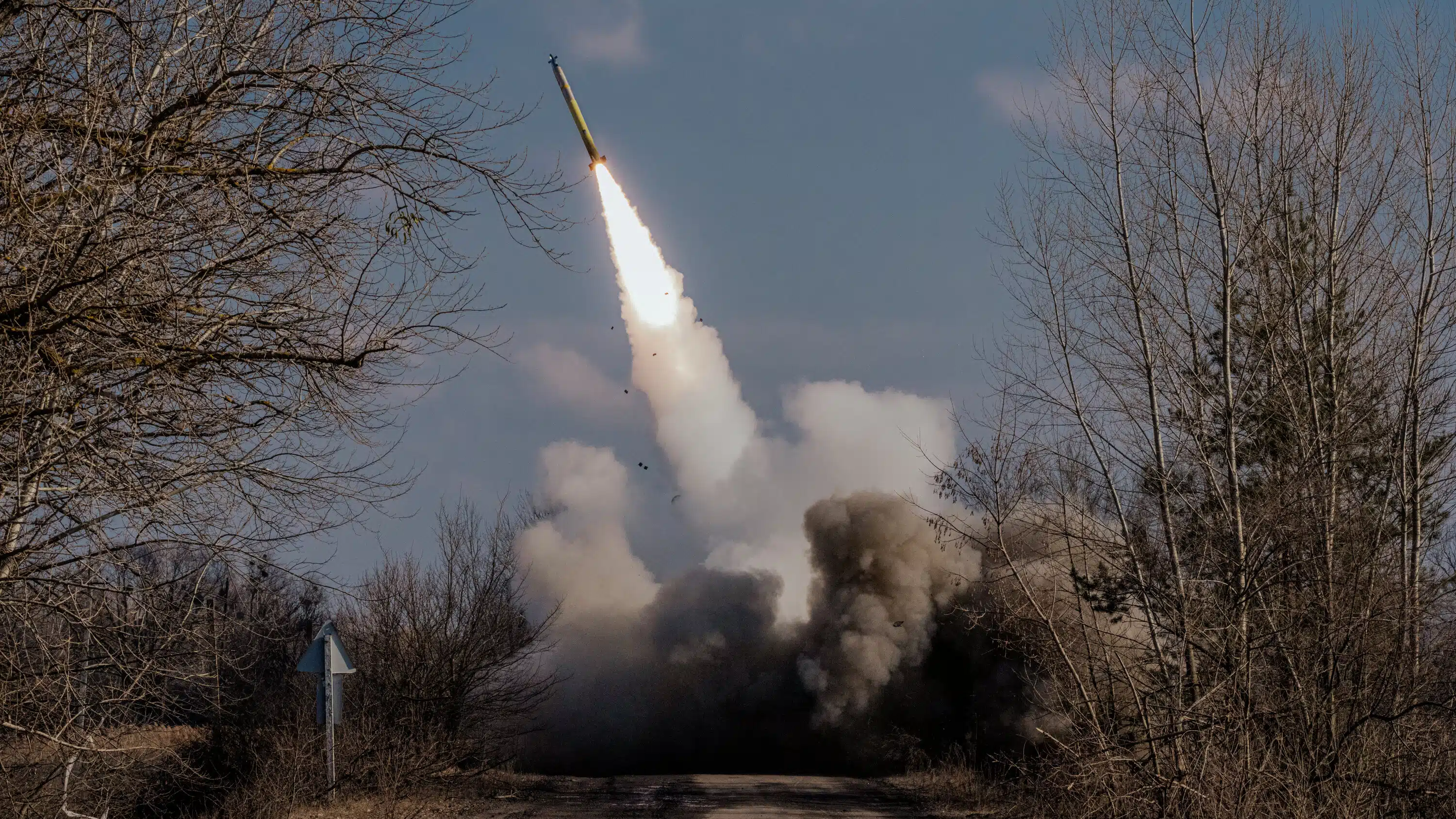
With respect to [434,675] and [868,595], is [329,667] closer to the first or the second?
[434,675]

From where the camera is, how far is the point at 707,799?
751 inches

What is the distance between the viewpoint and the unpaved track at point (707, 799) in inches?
666

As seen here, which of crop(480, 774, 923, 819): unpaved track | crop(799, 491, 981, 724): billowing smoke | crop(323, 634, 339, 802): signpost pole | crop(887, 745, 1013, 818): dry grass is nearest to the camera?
crop(323, 634, 339, 802): signpost pole

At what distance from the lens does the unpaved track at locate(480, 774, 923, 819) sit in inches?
666

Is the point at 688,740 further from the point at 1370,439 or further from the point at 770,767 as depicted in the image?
the point at 1370,439

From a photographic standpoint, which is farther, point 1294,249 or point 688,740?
point 688,740

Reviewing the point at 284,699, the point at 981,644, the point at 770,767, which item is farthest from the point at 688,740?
the point at 284,699

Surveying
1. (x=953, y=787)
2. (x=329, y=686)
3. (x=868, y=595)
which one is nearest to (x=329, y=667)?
(x=329, y=686)

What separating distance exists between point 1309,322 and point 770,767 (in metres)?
18.3

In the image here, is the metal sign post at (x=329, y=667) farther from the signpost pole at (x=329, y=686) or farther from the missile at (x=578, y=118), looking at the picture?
the missile at (x=578, y=118)

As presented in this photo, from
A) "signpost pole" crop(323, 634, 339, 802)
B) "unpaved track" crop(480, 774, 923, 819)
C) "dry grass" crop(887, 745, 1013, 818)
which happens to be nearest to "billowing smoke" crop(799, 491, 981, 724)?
"dry grass" crop(887, 745, 1013, 818)

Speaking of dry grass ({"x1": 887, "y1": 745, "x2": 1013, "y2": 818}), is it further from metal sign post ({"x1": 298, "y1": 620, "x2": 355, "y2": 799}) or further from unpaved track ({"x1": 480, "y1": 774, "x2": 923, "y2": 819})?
metal sign post ({"x1": 298, "y1": 620, "x2": 355, "y2": 799})

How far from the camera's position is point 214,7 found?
7.59m

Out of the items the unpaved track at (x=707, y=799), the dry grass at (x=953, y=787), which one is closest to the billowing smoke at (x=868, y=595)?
the dry grass at (x=953, y=787)
